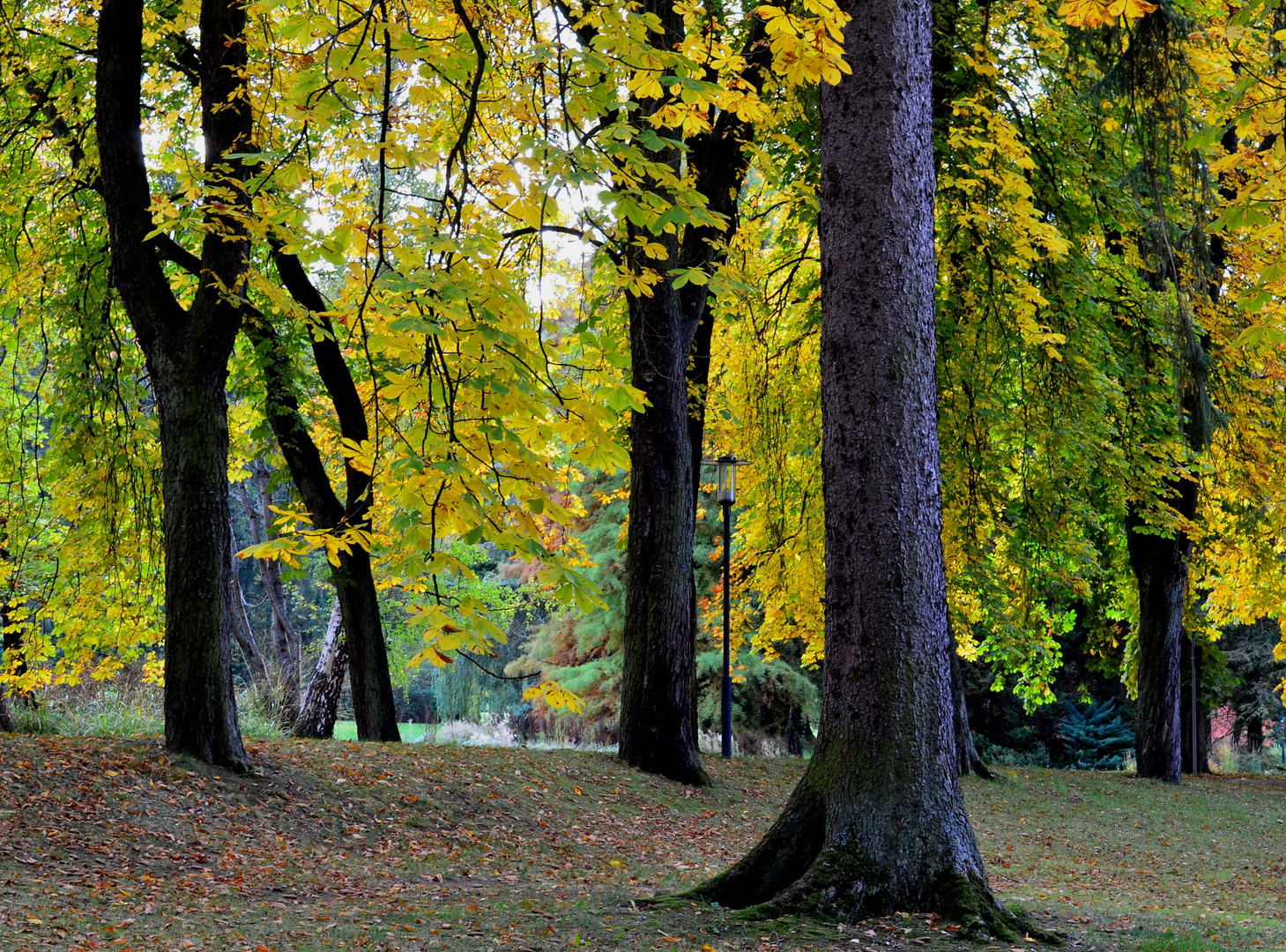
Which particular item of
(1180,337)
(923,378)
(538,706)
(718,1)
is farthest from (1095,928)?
(538,706)

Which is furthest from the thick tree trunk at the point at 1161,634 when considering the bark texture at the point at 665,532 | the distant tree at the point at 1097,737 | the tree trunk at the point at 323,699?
the distant tree at the point at 1097,737

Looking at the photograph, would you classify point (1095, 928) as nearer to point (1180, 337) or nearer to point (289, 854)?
point (289, 854)

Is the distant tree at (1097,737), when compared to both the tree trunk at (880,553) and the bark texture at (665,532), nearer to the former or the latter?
the bark texture at (665,532)

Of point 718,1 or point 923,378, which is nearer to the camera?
point 923,378

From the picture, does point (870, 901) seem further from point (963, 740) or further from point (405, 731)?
point (405, 731)

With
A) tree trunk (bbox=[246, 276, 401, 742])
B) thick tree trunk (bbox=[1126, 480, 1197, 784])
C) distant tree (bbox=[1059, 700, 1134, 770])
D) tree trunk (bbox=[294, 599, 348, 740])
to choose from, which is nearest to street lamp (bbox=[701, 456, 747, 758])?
tree trunk (bbox=[246, 276, 401, 742])

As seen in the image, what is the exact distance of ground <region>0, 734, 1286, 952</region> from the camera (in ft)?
15.1

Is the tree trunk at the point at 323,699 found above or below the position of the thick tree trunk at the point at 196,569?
below

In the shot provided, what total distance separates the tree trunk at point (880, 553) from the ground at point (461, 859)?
0.31 m

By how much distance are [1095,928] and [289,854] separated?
481 cm

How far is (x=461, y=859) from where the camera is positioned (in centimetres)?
715

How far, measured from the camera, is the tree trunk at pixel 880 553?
15.2ft

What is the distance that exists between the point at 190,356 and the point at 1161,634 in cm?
1352

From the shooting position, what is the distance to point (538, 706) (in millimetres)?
26656
